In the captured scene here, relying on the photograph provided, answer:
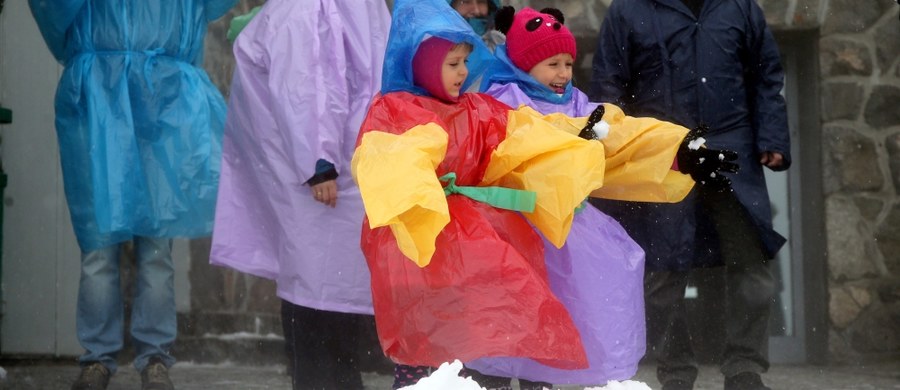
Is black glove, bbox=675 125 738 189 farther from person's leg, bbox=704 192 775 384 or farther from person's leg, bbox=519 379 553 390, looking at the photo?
person's leg, bbox=704 192 775 384

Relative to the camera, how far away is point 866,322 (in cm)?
691

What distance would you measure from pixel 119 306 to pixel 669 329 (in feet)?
6.68

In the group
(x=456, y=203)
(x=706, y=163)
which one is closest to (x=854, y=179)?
(x=706, y=163)

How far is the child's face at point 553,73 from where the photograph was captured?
4832 mm

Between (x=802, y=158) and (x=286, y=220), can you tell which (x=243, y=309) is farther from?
(x=802, y=158)

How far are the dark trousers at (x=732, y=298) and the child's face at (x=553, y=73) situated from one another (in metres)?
0.96

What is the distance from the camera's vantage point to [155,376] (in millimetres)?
5043

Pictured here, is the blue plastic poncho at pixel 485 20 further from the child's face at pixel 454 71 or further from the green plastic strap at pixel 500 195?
the green plastic strap at pixel 500 195

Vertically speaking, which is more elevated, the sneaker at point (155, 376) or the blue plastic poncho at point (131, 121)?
the blue plastic poncho at point (131, 121)

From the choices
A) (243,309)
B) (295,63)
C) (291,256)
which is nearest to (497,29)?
(295,63)

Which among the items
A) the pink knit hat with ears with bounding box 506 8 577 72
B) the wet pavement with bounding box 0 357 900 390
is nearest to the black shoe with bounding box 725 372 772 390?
the wet pavement with bounding box 0 357 900 390

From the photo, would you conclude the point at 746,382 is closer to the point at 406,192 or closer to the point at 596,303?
the point at 596,303

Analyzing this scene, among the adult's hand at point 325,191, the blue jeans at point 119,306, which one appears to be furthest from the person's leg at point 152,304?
the adult's hand at point 325,191

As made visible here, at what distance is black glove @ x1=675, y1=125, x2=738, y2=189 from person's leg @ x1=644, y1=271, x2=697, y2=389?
3.90 feet
